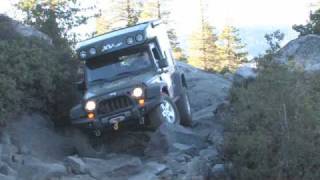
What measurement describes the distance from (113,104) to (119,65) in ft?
5.22

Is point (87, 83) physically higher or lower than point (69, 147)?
higher

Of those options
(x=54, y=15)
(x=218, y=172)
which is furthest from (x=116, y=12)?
(x=218, y=172)

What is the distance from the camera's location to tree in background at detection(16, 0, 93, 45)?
23484 mm

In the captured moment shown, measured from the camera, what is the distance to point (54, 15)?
26.6 metres

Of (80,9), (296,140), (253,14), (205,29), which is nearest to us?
(296,140)

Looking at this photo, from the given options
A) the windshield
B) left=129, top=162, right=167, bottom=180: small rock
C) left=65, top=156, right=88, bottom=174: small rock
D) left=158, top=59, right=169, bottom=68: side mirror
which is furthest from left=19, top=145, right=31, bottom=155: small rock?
left=158, top=59, right=169, bottom=68: side mirror

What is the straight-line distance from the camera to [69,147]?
1562 centimetres

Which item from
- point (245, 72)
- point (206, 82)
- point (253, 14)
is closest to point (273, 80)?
point (245, 72)

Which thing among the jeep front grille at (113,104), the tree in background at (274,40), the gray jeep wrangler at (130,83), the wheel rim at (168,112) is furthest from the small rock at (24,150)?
the tree in background at (274,40)

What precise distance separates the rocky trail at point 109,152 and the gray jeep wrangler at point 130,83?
587mm

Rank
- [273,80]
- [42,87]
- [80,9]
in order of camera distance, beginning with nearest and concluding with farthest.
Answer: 1. [273,80]
2. [42,87]
3. [80,9]

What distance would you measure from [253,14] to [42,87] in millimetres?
131618

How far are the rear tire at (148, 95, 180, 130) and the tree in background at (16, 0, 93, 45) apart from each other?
8.27 meters

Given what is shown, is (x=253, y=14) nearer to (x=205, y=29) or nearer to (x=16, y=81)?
(x=205, y=29)
